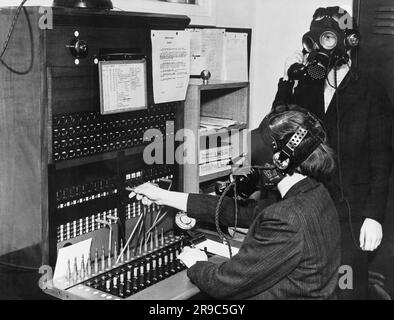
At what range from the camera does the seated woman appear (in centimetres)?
164

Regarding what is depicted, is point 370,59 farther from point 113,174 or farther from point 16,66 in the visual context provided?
point 16,66

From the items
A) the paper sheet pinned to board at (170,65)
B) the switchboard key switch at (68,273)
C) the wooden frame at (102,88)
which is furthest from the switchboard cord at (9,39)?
the switchboard key switch at (68,273)

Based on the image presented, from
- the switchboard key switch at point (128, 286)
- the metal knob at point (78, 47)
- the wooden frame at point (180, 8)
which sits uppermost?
the wooden frame at point (180, 8)

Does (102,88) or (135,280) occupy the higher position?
(102,88)

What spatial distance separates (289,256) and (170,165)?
840mm

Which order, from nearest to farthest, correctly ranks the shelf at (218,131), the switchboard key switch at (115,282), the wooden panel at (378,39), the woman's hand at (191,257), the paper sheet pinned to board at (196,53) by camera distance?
the switchboard key switch at (115,282) < the woman's hand at (191,257) < the shelf at (218,131) < the wooden panel at (378,39) < the paper sheet pinned to board at (196,53)

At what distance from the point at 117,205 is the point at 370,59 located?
58.4 inches

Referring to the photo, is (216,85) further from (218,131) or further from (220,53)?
(220,53)

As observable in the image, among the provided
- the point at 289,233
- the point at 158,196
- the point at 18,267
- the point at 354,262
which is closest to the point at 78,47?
the point at 158,196

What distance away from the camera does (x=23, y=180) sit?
1.84 m

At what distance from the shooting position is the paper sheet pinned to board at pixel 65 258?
184cm

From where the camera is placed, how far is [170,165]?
2.34 m

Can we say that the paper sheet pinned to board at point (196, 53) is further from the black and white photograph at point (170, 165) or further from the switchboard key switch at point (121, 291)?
the switchboard key switch at point (121, 291)
